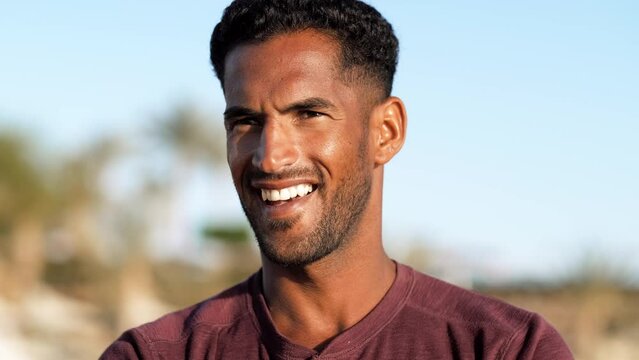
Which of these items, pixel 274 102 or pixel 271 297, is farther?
pixel 271 297

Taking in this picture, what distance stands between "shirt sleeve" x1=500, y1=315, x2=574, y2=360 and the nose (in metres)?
→ 0.84

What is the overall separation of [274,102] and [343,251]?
545 millimetres

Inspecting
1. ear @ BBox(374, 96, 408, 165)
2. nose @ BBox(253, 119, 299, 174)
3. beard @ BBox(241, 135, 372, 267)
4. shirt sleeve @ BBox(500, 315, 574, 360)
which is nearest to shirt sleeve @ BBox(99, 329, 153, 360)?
beard @ BBox(241, 135, 372, 267)

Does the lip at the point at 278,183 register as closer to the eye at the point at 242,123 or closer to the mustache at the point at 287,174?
the mustache at the point at 287,174

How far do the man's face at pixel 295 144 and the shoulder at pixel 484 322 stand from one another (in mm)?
338

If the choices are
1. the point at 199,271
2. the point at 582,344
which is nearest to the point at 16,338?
the point at 199,271

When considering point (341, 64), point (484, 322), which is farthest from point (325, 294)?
point (341, 64)

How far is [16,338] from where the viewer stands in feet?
68.3

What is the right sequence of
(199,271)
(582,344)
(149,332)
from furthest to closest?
(199,271), (582,344), (149,332)

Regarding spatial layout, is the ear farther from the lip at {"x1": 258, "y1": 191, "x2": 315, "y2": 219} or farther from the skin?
the lip at {"x1": 258, "y1": 191, "x2": 315, "y2": 219}

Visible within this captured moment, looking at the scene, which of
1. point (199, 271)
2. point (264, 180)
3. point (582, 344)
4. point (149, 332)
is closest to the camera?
point (264, 180)

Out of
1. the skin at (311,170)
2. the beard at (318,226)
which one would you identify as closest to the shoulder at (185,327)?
the skin at (311,170)

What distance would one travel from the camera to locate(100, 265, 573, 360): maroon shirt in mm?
A: 2979

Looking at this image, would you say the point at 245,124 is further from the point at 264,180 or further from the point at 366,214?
the point at 366,214
